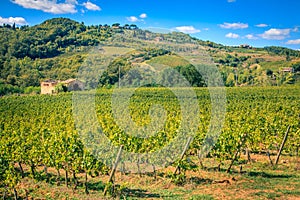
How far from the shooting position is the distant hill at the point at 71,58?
69.5 metres

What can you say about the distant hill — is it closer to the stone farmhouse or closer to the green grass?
the green grass

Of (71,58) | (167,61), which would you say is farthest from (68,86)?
(71,58)

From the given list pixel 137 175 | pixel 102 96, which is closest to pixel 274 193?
pixel 137 175

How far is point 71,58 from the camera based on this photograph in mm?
89438

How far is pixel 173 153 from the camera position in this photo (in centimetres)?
1227

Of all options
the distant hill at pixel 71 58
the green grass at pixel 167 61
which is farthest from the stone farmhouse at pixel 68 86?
the green grass at pixel 167 61

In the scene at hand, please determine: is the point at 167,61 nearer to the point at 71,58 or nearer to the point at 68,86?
the point at 68,86

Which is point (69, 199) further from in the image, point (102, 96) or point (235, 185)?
point (102, 96)

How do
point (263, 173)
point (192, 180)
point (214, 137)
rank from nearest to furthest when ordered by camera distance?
point (192, 180), point (263, 173), point (214, 137)

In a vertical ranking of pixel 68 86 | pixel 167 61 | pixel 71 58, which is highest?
pixel 71 58

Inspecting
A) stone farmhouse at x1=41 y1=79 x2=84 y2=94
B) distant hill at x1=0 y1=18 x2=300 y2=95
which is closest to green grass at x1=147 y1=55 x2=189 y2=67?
distant hill at x1=0 y1=18 x2=300 y2=95

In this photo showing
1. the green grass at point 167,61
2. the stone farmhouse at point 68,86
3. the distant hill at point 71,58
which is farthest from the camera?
the distant hill at point 71,58

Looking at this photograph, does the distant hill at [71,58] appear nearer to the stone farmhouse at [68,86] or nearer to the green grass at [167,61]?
the green grass at [167,61]

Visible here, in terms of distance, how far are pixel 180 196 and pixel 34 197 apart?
14.2 feet
